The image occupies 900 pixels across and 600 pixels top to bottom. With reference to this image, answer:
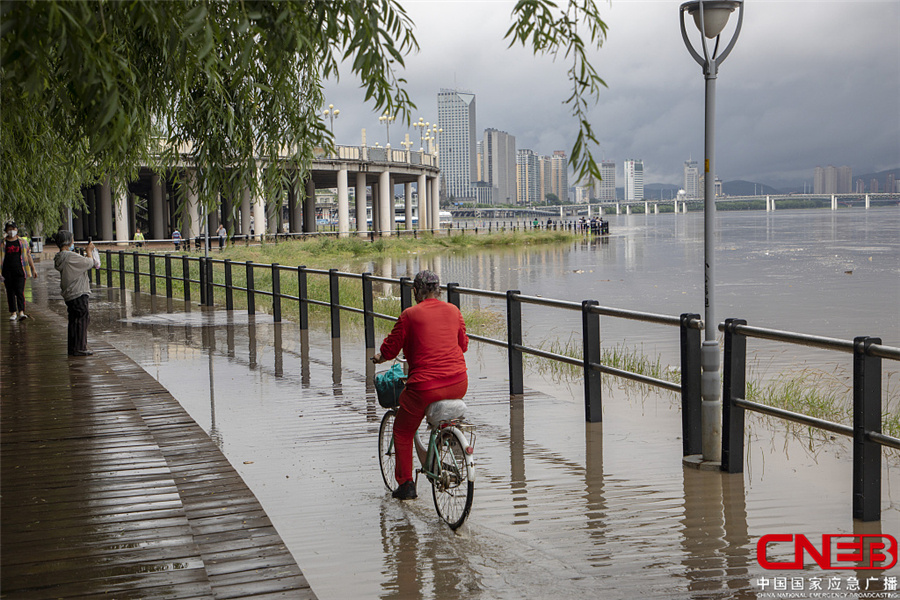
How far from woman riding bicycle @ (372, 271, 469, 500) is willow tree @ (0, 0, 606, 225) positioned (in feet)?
4.81

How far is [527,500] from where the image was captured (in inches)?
257

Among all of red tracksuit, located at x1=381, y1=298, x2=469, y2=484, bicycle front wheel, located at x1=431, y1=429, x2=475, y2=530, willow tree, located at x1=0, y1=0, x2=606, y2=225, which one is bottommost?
bicycle front wheel, located at x1=431, y1=429, x2=475, y2=530

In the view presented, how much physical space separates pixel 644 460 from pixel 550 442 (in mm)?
952

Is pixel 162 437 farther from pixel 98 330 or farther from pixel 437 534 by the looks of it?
pixel 98 330

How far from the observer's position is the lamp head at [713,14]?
7281mm

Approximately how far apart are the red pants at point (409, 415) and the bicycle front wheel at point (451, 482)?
0.23 meters

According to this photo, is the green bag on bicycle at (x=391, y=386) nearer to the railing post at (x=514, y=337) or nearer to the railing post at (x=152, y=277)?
the railing post at (x=514, y=337)

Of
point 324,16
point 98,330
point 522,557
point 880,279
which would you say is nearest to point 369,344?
point 98,330

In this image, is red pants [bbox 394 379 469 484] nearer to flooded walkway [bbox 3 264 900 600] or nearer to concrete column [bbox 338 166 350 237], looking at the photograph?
flooded walkway [bbox 3 264 900 600]

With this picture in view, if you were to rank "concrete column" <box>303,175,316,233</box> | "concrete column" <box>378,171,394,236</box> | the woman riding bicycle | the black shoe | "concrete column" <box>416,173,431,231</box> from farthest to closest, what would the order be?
"concrete column" <box>416,173,431,231</box>, "concrete column" <box>303,175,316,233</box>, "concrete column" <box>378,171,394,236</box>, the black shoe, the woman riding bicycle

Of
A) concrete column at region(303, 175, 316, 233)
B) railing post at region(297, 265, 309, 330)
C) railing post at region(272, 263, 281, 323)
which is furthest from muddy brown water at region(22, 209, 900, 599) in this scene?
concrete column at region(303, 175, 316, 233)

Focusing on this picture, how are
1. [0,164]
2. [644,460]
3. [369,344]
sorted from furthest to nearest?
[369,344], [0,164], [644,460]

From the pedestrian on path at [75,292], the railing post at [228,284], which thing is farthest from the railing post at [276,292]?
the pedestrian on path at [75,292]

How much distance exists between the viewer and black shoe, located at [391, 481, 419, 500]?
6.42m
